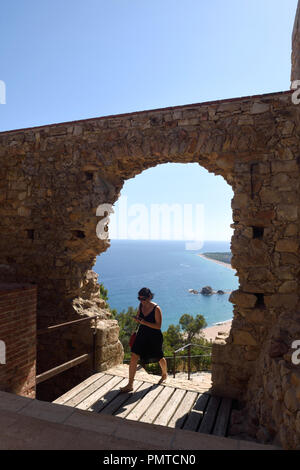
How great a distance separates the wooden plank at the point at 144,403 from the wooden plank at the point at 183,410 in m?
0.39

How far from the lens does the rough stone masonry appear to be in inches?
166

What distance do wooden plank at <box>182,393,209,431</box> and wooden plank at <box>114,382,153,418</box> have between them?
727 millimetres

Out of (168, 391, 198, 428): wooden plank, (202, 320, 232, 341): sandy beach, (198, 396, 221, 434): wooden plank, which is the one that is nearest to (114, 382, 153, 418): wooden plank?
(168, 391, 198, 428): wooden plank

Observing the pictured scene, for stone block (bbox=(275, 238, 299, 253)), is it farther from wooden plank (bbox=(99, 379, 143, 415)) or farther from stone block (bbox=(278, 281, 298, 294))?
wooden plank (bbox=(99, 379, 143, 415))

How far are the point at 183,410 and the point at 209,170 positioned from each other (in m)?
3.78

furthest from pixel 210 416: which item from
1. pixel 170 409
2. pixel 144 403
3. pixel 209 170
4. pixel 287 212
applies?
pixel 209 170

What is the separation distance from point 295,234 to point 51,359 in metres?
4.87

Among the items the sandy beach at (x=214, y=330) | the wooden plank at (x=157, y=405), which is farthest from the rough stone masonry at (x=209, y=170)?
the sandy beach at (x=214, y=330)

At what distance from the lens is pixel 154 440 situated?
1.92 meters

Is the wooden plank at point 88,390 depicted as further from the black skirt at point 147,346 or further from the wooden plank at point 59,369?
the black skirt at point 147,346

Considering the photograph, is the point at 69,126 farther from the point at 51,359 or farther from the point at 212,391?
the point at 212,391

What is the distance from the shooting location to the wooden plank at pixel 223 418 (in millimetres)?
3479

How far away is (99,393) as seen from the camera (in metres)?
4.28
